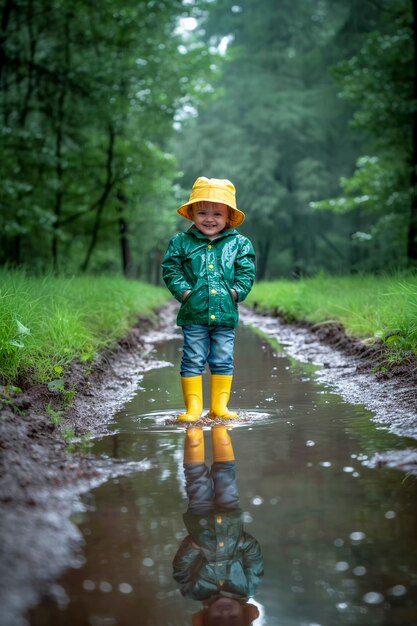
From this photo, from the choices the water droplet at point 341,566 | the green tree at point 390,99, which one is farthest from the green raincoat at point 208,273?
the green tree at point 390,99

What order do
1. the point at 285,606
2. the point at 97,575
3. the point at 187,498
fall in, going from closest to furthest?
the point at 285,606 < the point at 97,575 < the point at 187,498

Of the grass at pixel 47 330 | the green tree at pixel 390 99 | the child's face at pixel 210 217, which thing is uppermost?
the green tree at pixel 390 99

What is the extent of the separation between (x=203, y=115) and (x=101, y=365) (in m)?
35.0

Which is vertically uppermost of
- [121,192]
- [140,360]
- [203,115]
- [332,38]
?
[332,38]

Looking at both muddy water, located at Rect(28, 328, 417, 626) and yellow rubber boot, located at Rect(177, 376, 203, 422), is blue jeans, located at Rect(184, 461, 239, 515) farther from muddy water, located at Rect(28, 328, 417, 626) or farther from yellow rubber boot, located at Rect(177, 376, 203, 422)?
yellow rubber boot, located at Rect(177, 376, 203, 422)

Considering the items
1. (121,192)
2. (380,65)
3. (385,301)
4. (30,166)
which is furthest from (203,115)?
(385,301)

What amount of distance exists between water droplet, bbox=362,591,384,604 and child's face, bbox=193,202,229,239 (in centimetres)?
375

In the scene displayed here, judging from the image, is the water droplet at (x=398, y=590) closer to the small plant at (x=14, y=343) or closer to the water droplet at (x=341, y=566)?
the water droplet at (x=341, y=566)

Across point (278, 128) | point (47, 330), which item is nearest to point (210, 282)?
point (47, 330)

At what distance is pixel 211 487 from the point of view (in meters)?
3.52

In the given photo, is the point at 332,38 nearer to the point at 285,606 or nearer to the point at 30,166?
the point at 30,166

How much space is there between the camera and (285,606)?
2236mm

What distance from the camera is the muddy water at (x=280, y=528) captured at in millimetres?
2221

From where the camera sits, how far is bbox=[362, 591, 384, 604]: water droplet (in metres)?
2.24
